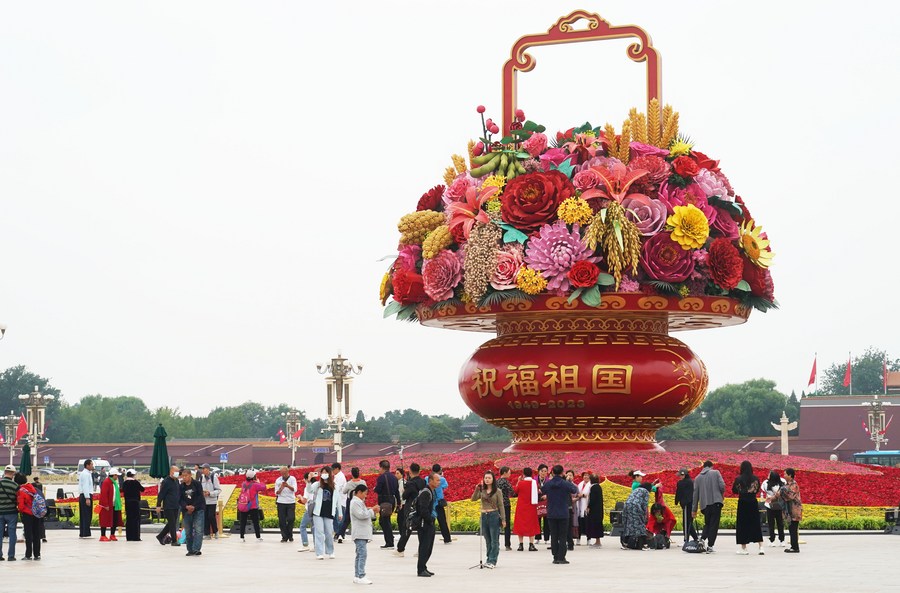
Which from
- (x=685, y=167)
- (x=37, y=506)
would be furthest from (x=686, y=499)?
(x=685, y=167)

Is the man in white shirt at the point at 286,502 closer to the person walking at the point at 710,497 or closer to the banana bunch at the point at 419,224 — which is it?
the person walking at the point at 710,497

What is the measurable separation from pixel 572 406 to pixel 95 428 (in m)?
101

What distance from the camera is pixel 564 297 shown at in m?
30.6

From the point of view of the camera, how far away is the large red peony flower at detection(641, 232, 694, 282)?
1195 inches

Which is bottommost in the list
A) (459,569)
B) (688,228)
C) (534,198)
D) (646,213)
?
(459,569)

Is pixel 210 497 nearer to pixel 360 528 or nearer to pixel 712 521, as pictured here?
pixel 360 528

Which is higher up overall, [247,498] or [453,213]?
[453,213]

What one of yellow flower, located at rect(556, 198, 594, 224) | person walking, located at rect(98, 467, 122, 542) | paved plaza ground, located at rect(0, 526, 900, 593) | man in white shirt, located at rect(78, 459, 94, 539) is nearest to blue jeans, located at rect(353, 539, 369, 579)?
paved plaza ground, located at rect(0, 526, 900, 593)

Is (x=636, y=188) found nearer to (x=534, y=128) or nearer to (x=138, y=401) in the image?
(x=534, y=128)

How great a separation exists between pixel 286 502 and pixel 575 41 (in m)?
14.1

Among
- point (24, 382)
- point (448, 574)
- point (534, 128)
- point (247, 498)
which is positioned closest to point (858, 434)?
point (534, 128)

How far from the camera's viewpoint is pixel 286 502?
25672mm

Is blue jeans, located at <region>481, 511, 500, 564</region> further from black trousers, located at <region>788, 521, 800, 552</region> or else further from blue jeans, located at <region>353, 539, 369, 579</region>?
black trousers, located at <region>788, 521, 800, 552</region>

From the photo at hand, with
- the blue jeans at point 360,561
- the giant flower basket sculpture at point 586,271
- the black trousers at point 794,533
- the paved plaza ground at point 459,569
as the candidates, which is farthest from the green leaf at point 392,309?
the blue jeans at point 360,561
